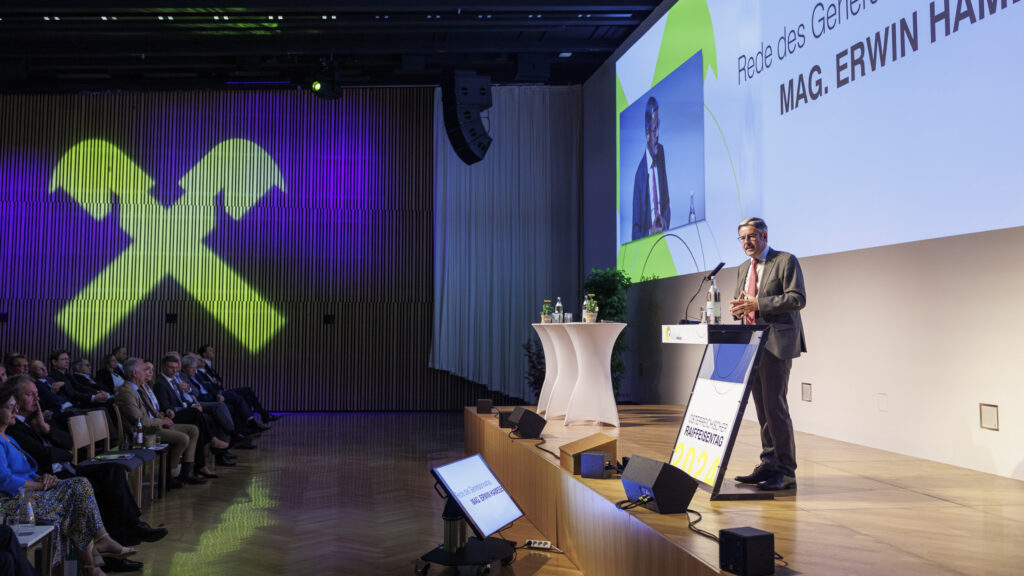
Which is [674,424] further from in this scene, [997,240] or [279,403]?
[279,403]

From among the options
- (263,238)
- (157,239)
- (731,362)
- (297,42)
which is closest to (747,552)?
(731,362)

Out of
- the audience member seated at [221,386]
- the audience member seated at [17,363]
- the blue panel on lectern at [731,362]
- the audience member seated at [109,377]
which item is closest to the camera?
the blue panel on lectern at [731,362]

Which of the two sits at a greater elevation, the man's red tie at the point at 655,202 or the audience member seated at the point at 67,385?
the man's red tie at the point at 655,202

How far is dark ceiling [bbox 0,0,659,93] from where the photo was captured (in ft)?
30.5

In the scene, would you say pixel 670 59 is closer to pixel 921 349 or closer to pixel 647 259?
pixel 647 259

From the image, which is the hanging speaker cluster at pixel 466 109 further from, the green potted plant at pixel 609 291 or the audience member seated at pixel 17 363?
the audience member seated at pixel 17 363

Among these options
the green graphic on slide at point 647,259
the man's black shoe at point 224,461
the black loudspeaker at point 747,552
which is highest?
the green graphic on slide at point 647,259

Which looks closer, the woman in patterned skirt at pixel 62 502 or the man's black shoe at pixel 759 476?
the man's black shoe at pixel 759 476

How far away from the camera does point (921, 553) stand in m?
2.44

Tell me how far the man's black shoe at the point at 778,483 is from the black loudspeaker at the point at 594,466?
765 millimetres

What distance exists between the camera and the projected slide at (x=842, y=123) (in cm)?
401

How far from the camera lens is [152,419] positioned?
6.15 metres

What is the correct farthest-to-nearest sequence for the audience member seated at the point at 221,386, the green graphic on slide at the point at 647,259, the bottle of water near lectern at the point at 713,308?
the audience member seated at the point at 221,386 → the green graphic on slide at the point at 647,259 → the bottle of water near lectern at the point at 713,308

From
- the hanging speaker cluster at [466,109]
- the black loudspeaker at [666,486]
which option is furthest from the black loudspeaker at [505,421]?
the hanging speaker cluster at [466,109]
